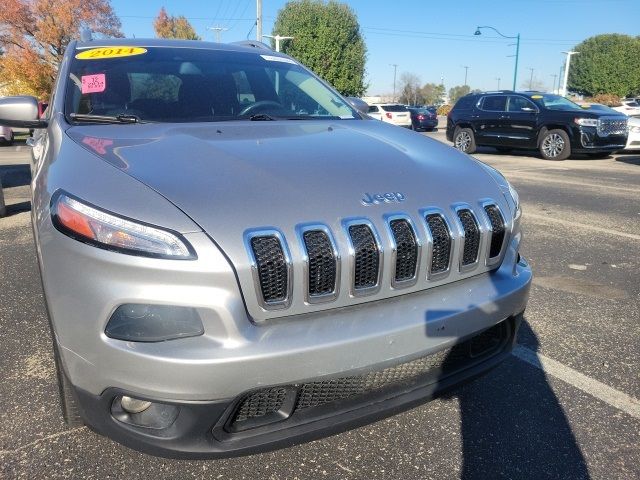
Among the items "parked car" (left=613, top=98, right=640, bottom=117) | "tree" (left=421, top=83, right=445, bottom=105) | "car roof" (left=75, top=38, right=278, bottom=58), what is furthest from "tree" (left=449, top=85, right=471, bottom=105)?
"car roof" (left=75, top=38, right=278, bottom=58)

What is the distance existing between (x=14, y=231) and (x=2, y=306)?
8.25 feet

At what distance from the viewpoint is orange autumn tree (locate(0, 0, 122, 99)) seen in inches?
1133

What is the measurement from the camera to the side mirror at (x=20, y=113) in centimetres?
309

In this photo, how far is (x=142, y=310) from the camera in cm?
160

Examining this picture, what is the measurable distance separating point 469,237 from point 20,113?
2637mm

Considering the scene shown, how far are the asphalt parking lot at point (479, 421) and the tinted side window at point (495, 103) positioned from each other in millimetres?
10986

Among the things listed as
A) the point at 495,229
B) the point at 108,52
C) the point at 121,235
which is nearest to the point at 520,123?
the point at 108,52

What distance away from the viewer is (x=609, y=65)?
6762 centimetres

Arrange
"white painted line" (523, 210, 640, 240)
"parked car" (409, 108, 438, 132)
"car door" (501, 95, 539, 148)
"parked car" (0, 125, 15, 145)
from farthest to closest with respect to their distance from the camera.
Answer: "parked car" (409, 108, 438, 132), "parked car" (0, 125, 15, 145), "car door" (501, 95, 539, 148), "white painted line" (523, 210, 640, 240)

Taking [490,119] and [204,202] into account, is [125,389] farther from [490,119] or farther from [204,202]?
[490,119]

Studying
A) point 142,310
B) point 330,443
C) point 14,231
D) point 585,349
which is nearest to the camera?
point 142,310

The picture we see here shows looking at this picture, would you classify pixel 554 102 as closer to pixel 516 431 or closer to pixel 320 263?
pixel 516 431

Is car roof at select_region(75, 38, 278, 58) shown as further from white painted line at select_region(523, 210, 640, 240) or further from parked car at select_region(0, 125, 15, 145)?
parked car at select_region(0, 125, 15, 145)

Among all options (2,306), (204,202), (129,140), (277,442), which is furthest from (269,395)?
(2,306)
